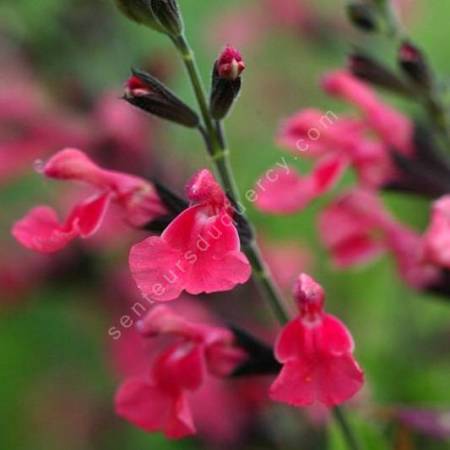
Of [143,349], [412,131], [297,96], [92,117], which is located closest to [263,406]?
[143,349]

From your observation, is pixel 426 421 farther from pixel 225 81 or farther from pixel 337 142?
pixel 225 81

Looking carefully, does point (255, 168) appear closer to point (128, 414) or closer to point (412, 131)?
point (412, 131)

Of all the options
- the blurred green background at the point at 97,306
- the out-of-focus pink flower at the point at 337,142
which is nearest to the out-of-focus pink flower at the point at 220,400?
the blurred green background at the point at 97,306

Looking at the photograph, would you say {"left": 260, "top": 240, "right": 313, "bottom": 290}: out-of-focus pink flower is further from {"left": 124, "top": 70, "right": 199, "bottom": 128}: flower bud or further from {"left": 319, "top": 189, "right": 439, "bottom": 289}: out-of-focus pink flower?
{"left": 124, "top": 70, "right": 199, "bottom": 128}: flower bud

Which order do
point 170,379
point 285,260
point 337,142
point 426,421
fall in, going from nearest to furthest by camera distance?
1. point 170,379
2. point 426,421
3. point 337,142
4. point 285,260

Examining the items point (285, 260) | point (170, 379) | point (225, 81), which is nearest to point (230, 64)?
point (225, 81)

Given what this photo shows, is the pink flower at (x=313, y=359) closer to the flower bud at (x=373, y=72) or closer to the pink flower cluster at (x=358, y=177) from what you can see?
the pink flower cluster at (x=358, y=177)
